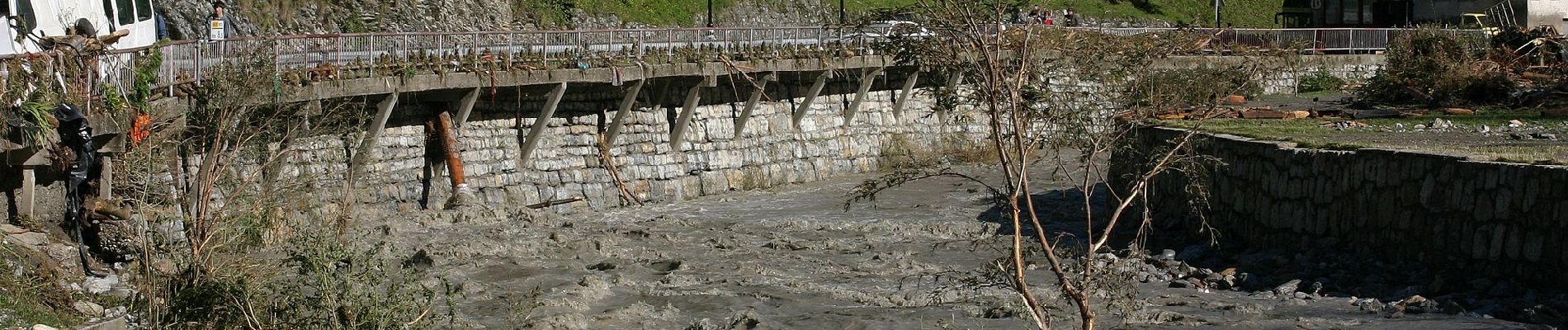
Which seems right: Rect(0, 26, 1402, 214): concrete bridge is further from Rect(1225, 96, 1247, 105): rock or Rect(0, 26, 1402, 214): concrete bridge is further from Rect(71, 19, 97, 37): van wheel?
Rect(1225, 96, 1247, 105): rock

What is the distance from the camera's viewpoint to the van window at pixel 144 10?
18.4m

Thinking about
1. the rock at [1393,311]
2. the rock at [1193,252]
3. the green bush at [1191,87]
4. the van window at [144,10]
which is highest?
the van window at [144,10]

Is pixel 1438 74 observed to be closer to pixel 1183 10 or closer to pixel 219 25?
pixel 219 25

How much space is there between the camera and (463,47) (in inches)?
844

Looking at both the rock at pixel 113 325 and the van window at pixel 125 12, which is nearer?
the rock at pixel 113 325

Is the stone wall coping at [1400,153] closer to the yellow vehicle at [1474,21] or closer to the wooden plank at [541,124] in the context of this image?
the wooden plank at [541,124]

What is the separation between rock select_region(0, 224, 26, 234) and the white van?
1.89 metres

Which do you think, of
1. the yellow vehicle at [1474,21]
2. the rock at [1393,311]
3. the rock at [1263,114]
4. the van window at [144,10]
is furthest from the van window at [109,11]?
the yellow vehicle at [1474,21]

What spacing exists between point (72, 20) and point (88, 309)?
5.43m

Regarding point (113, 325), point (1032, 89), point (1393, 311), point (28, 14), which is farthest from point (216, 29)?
point (1393, 311)

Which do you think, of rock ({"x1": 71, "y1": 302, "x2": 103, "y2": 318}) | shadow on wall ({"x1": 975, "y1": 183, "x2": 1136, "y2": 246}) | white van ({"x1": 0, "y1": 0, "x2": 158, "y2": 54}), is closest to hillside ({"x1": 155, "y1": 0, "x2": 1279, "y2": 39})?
shadow on wall ({"x1": 975, "y1": 183, "x2": 1136, "y2": 246})

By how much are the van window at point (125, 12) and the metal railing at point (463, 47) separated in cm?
106

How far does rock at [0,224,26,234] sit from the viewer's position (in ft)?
43.1

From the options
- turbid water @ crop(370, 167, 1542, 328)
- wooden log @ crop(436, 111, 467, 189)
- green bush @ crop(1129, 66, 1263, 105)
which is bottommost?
turbid water @ crop(370, 167, 1542, 328)
